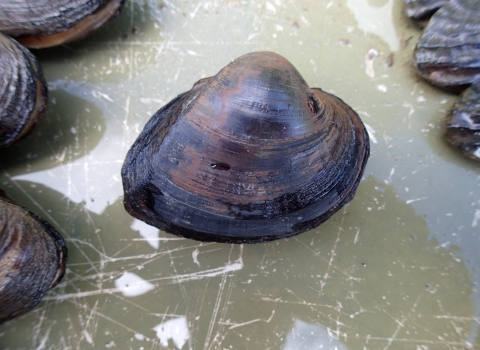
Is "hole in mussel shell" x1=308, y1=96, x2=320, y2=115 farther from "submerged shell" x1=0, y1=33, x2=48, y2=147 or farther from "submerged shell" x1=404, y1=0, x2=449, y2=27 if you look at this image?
"submerged shell" x1=0, y1=33, x2=48, y2=147

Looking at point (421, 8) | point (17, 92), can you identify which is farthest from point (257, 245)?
point (421, 8)

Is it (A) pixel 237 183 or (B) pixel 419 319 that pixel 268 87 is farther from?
(B) pixel 419 319

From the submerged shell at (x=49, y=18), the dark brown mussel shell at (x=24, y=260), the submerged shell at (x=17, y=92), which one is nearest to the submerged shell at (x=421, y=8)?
the submerged shell at (x=49, y=18)

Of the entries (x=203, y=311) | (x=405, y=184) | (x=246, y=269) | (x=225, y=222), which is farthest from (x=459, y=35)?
(x=203, y=311)

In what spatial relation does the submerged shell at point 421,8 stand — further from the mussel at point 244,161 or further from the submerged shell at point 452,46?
the mussel at point 244,161

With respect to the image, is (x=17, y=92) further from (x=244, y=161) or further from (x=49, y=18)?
(x=244, y=161)
